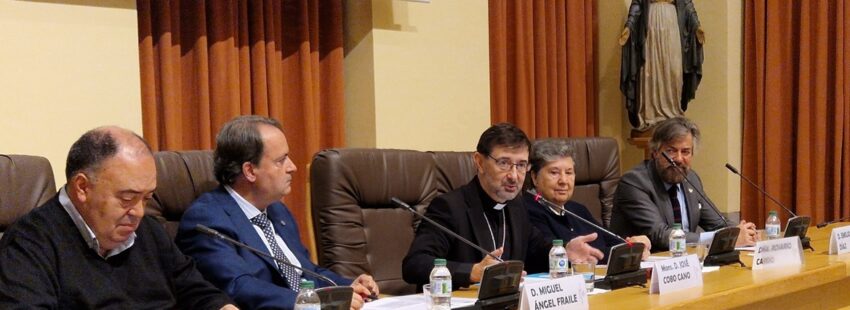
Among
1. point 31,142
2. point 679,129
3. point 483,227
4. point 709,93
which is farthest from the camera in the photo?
point 709,93

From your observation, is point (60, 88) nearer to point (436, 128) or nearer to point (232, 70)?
point (232, 70)

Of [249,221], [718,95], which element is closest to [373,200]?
[249,221]

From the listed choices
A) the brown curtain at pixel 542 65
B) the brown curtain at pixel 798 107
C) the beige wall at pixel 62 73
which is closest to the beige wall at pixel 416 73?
the brown curtain at pixel 542 65

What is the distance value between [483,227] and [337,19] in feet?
5.93

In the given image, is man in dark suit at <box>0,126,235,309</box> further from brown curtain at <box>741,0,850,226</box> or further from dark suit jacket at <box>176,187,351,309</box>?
brown curtain at <box>741,0,850,226</box>

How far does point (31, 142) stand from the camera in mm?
3445

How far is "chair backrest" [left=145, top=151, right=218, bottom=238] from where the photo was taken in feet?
8.95

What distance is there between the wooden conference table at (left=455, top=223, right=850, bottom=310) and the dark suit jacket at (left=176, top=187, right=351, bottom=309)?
0.47 metres

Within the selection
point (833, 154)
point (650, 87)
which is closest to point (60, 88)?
point (650, 87)

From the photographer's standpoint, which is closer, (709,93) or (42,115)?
(42,115)

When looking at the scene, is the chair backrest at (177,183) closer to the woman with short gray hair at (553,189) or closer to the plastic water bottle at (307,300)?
the plastic water bottle at (307,300)

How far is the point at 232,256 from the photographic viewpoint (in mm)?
2469

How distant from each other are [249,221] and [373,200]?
29.6 inches

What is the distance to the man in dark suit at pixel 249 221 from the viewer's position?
7.98 ft
